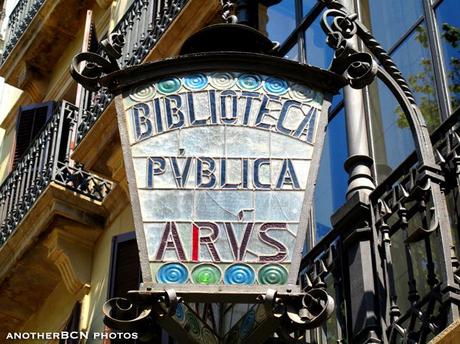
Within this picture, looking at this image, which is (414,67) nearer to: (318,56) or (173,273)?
(318,56)

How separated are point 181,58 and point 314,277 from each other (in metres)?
2.27

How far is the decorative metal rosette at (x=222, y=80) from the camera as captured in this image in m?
5.70

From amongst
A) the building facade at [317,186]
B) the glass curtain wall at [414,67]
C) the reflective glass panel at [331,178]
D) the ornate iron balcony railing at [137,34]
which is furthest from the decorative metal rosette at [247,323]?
the ornate iron balcony railing at [137,34]

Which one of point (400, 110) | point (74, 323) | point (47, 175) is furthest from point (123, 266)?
point (400, 110)

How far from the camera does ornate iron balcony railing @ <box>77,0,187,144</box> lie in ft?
41.7

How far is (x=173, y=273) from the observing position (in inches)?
200

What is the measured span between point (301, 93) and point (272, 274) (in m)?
1.11

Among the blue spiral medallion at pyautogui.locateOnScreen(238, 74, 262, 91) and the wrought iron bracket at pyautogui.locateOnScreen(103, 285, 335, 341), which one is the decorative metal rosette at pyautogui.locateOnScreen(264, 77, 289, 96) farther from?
the wrought iron bracket at pyautogui.locateOnScreen(103, 285, 335, 341)

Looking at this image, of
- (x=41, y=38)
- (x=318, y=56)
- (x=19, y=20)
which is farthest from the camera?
(x=19, y=20)

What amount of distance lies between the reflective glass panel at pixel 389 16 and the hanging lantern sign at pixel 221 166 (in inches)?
Result: 103

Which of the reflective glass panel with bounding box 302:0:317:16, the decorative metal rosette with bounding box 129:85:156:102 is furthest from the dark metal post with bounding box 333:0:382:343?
the reflective glass panel with bounding box 302:0:317:16

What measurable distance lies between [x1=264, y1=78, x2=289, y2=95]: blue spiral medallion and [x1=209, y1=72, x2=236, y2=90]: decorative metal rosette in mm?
175

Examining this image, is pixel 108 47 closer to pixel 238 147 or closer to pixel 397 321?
pixel 238 147

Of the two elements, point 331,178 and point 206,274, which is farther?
point 331,178
